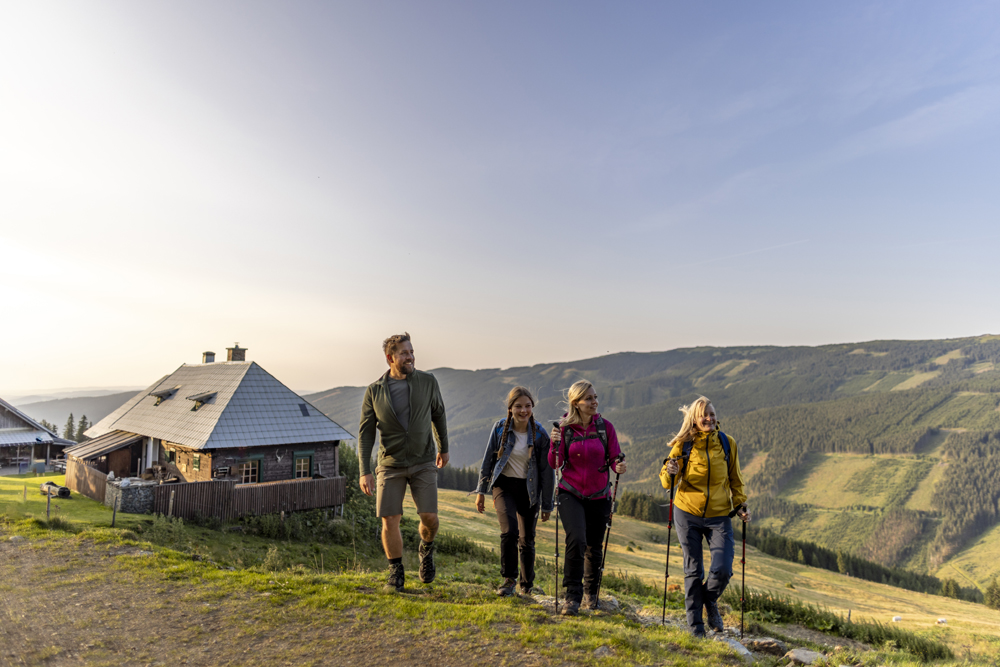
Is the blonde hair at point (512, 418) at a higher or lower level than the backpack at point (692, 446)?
higher

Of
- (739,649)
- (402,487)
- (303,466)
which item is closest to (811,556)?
(303,466)

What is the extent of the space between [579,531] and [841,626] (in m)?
5.96

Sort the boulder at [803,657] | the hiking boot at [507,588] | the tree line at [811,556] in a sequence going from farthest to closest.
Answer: the tree line at [811,556] < the hiking boot at [507,588] < the boulder at [803,657]

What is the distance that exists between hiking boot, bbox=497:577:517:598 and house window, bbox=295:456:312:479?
1794 centimetres

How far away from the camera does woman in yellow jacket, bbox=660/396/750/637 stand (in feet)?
17.7

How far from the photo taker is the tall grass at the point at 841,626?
772 centimetres

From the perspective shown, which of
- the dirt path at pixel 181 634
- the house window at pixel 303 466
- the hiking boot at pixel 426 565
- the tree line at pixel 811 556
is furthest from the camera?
the tree line at pixel 811 556

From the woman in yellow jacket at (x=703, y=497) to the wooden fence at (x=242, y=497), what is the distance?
51.6ft

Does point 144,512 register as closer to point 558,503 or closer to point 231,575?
point 231,575

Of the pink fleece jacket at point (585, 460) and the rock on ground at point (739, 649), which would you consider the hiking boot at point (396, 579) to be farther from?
the rock on ground at point (739, 649)

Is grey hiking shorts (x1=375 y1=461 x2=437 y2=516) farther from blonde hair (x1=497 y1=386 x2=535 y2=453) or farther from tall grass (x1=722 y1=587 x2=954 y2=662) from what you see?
tall grass (x1=722 y1=587 x2=954 y2=662)

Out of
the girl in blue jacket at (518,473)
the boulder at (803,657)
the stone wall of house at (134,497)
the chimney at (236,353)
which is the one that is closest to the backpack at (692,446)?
the girl in blue jacket at (518,473)

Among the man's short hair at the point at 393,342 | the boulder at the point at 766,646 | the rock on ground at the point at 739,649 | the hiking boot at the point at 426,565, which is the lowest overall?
the boulder at the point at 766,646

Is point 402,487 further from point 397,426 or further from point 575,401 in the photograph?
A: point 575,401
